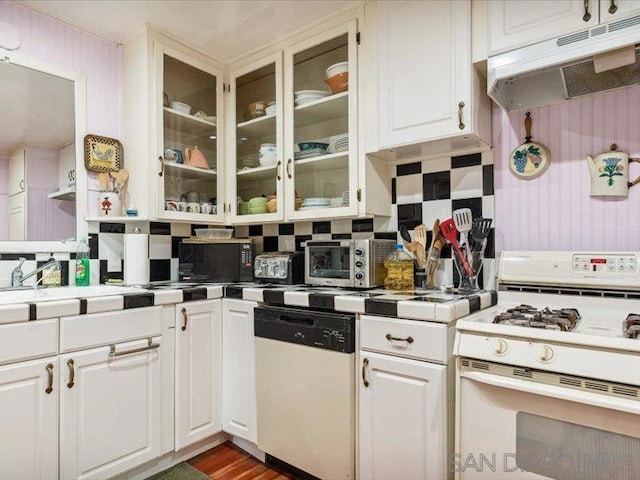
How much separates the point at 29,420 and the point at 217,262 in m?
1.05

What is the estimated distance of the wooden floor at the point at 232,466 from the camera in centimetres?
180

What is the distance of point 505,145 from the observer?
176 centimetres

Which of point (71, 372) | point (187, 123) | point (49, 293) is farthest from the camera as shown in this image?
point (187, 123)

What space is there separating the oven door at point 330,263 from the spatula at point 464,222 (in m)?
0.49

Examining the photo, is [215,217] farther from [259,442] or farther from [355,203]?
[259,442]

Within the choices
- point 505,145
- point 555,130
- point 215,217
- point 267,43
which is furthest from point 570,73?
point 215,217

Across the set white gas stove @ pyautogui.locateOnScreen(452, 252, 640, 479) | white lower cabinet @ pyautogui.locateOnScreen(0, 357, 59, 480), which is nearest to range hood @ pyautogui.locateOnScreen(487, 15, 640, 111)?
white gas stove @ pyautogui.locateOnScreen(452, 252, 640, 479)

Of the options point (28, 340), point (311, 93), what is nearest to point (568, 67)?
point (311, 93)

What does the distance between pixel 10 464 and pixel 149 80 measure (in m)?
1.78

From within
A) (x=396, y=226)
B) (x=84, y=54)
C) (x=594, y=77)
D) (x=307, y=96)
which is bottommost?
(x=396, y=226)

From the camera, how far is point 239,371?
6.35ft

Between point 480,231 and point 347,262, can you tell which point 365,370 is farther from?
point 480,231

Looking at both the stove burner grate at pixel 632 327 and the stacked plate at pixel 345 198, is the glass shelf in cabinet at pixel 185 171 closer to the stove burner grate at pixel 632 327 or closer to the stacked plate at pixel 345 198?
the stacked plate at pixel 345 198

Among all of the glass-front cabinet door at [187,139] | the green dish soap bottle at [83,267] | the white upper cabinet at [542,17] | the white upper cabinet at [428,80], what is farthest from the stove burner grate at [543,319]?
the green dish soap bottle at [83,267]
